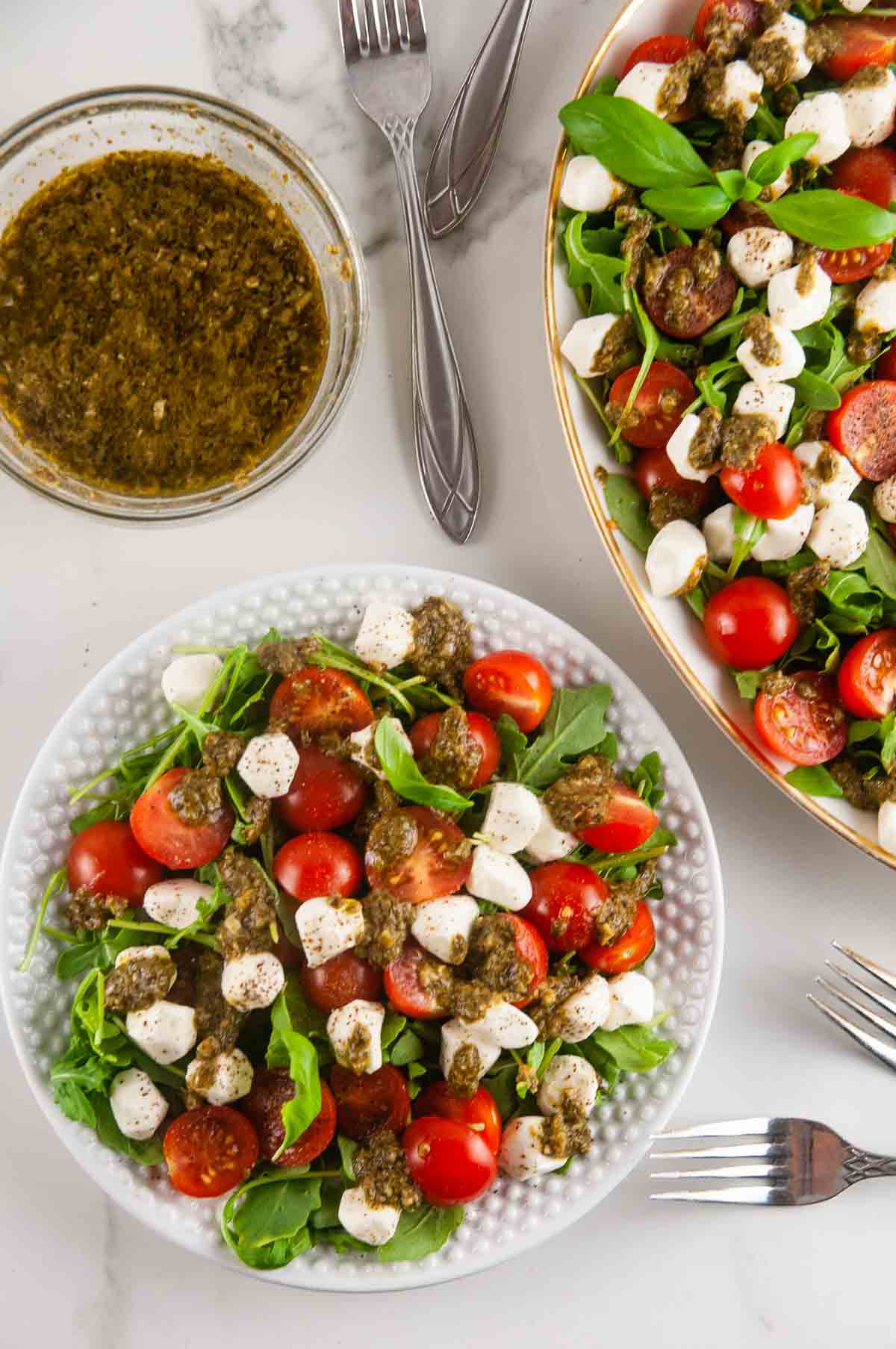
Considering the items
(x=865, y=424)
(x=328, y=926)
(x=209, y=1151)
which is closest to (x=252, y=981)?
(x=328, y=926)

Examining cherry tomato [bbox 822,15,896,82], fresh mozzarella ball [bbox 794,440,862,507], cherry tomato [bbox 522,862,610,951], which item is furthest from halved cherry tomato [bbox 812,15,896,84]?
cherry tomato [bbox 522,862,610,951]

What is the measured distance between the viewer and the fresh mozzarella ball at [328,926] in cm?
144

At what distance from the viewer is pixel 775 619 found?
5.08 ft

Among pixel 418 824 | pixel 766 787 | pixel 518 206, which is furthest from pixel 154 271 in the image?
pixel 766 787

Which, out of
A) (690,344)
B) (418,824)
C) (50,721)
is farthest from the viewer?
(50,721)

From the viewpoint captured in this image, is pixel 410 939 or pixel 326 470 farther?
pixel 326 470

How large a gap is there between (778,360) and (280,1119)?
1128 millimetres

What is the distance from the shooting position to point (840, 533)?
5.06 feet

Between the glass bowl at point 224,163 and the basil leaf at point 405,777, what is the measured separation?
0.42m

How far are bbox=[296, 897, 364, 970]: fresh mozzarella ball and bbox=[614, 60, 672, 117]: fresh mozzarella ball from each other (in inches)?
42.0

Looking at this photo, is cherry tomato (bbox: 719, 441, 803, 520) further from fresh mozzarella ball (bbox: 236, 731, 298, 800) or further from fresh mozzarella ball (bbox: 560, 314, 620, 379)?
fresh mozzarella ball (bbox: 236, 731, 298, 800)

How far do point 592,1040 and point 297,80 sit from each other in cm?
143

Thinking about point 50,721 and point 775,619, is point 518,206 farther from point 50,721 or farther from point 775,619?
point 50,721

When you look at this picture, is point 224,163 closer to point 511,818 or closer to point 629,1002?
point 511,818
